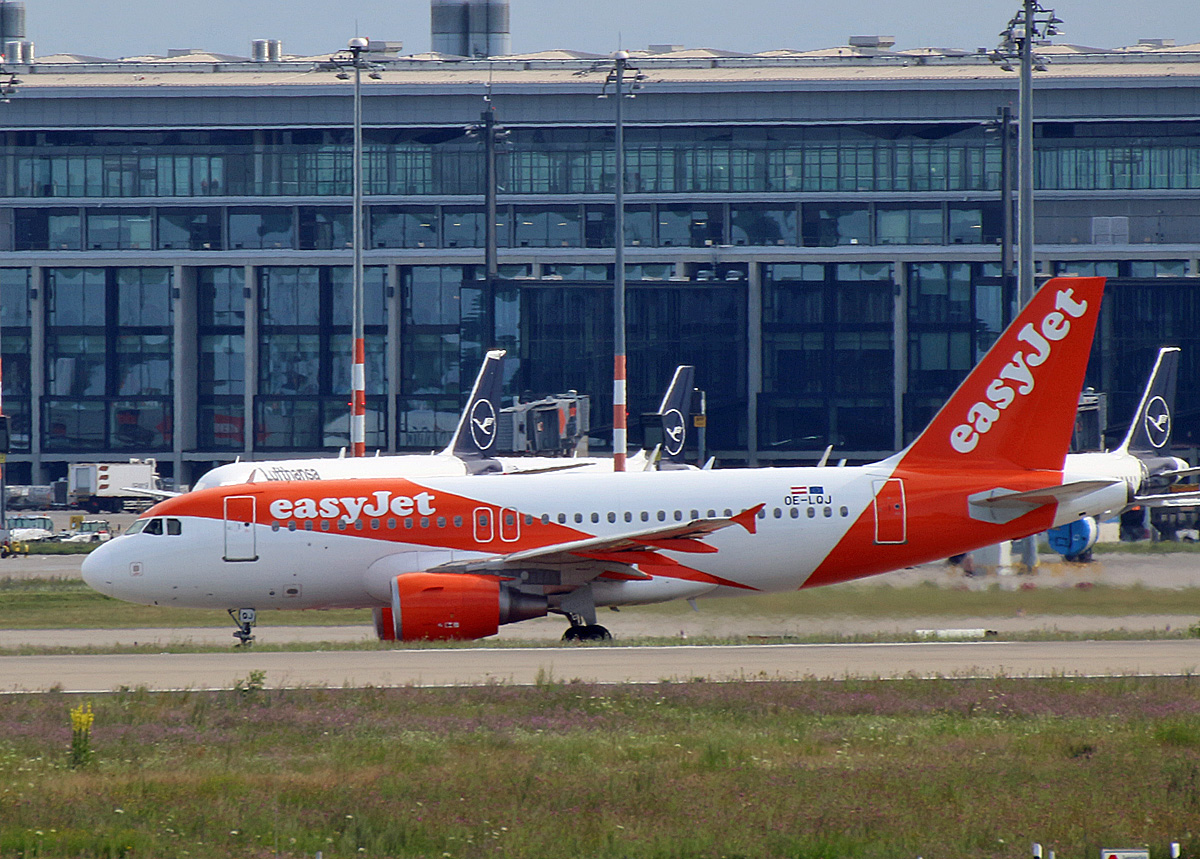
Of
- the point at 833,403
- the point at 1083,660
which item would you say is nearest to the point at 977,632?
the point at 1083,660

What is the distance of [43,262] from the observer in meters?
104

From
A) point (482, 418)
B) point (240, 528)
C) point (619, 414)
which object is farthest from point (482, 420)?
point (240, 528)

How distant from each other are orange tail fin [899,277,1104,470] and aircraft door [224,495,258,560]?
13.6 m

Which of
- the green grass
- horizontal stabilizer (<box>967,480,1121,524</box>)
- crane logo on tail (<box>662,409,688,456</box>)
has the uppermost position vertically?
crane logo on tail (<box>662,409,688,456</box>)

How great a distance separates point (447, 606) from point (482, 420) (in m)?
33.4

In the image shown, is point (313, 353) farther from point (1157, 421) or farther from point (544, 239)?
point (1157, 421)

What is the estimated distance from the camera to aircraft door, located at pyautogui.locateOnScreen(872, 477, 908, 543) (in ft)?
101

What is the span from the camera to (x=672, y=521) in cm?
3086

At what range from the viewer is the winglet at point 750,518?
3003 centimetres

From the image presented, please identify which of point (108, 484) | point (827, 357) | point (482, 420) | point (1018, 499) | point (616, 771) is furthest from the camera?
point (827, 357)

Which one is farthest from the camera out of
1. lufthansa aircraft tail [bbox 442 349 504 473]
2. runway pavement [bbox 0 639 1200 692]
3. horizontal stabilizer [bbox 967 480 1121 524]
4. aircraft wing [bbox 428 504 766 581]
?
lufthansa aircraft tail [bbox 442 349 504 473]

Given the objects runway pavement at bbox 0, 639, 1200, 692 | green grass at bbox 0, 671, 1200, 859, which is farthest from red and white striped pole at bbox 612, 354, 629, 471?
green grass at bbox 0, 671, 1200, 859

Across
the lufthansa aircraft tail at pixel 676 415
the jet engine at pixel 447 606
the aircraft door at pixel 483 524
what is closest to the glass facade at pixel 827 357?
the lufthansa aircraft tail at pixel 676 415

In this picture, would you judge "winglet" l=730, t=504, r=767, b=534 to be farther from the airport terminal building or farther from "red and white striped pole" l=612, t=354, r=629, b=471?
the airport terminal building
